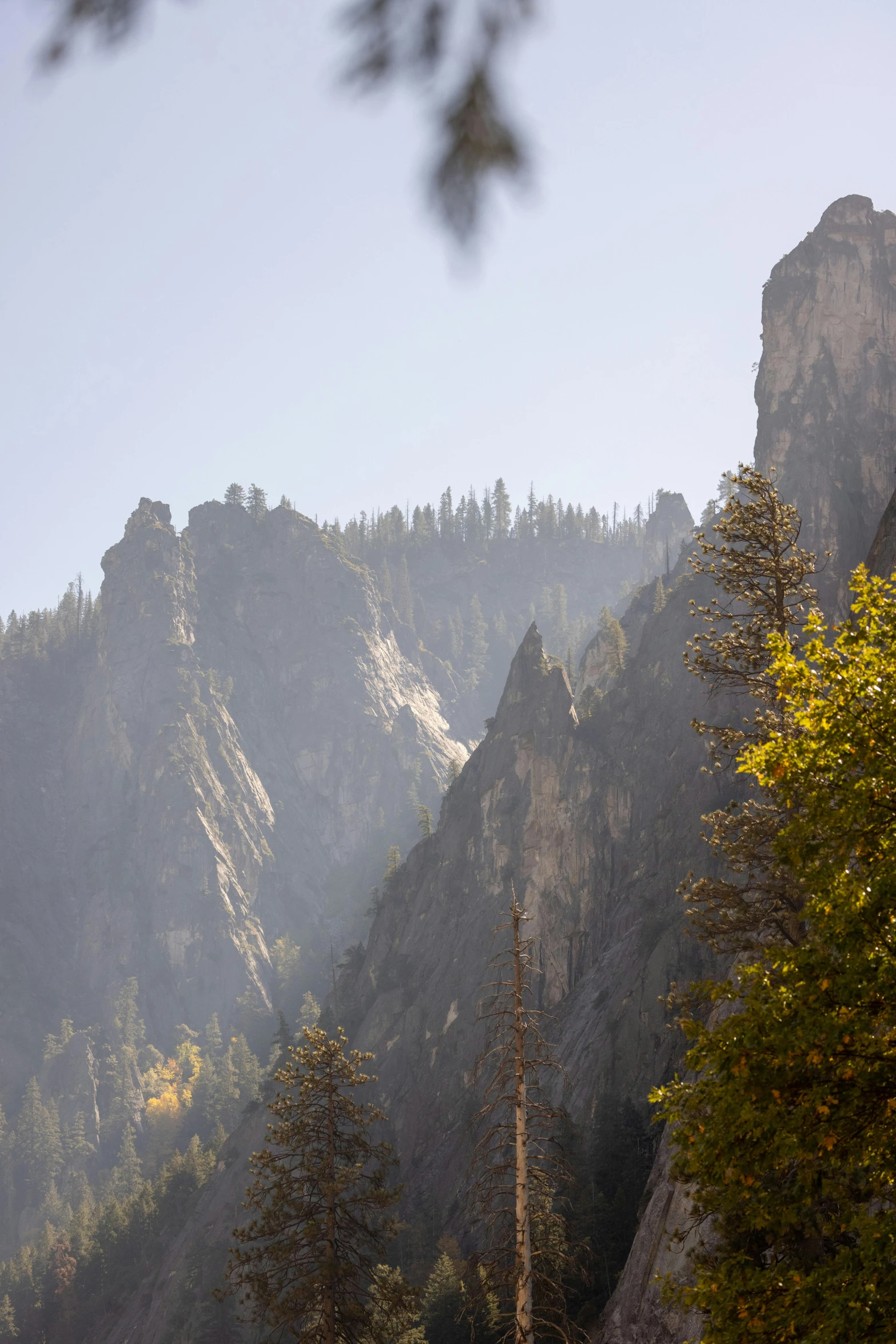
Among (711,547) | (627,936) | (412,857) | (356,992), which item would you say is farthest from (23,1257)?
(711,547)

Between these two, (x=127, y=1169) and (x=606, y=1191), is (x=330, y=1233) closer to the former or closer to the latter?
(x=606, y=1191)

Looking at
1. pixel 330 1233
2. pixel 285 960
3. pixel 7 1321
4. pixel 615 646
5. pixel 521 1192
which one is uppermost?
pixel 615 646

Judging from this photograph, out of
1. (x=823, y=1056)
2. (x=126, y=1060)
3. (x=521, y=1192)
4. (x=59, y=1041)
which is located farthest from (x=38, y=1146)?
(x=823, y=1056)

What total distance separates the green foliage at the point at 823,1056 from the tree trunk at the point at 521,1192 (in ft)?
19.4

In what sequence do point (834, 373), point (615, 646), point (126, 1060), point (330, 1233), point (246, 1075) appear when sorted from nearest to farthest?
point (330, 1233) < point (834, 373) < point (615, 646) < point (246, 1075) < point (126, 1060)

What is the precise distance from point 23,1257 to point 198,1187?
34.0m

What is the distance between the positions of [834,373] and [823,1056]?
7477 centimetres

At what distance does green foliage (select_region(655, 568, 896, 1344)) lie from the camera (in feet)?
23.7

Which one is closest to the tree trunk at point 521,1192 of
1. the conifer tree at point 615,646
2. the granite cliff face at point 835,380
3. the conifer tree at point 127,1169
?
the granite cliff face at point 835,380

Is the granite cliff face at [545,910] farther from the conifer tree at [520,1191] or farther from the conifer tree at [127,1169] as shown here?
the conifer tree at [127,1169]

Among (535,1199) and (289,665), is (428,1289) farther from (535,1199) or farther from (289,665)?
(289,665)

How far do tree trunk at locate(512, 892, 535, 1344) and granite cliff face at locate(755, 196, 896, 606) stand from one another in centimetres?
5634

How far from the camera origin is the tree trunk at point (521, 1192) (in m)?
13.8

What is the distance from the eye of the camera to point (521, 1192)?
14859 millimetres
